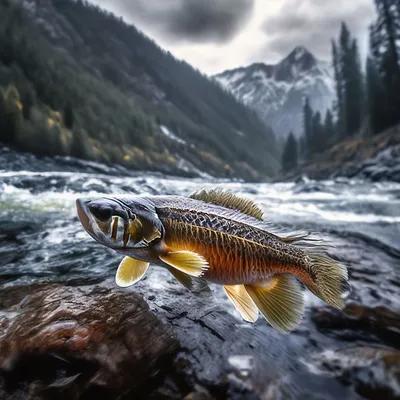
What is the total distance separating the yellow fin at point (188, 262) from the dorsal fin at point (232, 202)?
0.59 meters

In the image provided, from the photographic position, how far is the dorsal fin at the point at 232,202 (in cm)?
253

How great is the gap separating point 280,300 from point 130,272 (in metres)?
1.15

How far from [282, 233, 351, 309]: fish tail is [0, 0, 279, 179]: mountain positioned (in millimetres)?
37587

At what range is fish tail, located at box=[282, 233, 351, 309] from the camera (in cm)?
210

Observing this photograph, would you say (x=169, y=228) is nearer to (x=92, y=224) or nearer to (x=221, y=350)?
(x=92, y=224)

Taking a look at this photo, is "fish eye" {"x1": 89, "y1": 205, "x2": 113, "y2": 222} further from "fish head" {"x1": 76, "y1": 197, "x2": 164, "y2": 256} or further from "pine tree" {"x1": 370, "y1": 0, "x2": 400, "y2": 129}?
"pine tree" {"x1": 370, "y1": 0, "x2": 400, "y2": 129}

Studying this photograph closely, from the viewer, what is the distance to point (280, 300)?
224 centimetres

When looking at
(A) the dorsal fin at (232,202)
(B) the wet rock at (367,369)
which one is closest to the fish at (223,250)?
(A) the dorsal fin at (232,202)

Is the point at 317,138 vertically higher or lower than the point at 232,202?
higher

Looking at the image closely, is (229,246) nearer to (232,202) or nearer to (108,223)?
(232,202)

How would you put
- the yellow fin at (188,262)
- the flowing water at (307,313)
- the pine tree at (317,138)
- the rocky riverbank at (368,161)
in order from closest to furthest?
the yellow fin at (188,262) → the flowing water at (307,313) → the rocky riverbank at (368,161) → the pine tree at (317,138)

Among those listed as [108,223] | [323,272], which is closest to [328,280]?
[323,272]

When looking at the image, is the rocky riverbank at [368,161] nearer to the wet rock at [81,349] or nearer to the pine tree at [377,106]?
the pine tree at [377,106]

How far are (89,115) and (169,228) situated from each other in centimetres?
7158
